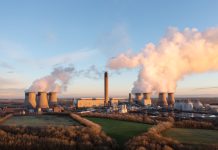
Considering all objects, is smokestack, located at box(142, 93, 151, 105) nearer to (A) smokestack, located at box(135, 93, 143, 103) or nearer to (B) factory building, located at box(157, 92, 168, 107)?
(A) smokestack, located at box(135, 93, 143, 103)

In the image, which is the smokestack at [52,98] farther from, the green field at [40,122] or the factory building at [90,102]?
the green field at [40,122]

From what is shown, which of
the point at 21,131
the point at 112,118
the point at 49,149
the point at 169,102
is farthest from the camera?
the point at 169,102

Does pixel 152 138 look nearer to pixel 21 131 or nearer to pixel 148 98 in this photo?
pixel 21 131

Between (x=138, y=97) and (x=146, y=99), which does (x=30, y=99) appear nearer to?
(x=146, y=99)

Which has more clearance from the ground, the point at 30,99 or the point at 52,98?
the point at 52,98

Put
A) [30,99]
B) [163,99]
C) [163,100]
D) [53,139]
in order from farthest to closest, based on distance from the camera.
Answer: [163,100]
[163,99]
[30,99]
[53,139]

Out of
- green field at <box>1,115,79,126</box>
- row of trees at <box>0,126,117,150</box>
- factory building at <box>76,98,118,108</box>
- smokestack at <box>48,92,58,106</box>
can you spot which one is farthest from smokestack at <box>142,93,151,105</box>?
row of trees at <box>0,126,117,150</box>

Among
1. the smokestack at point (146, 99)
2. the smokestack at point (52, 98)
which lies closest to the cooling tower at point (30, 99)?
the smokestack at point (52, 98)

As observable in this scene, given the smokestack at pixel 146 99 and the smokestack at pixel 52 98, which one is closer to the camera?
the smokestack at pixel 52 98

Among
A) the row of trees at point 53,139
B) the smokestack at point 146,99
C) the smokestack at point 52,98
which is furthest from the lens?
the smokestack at point 146,99

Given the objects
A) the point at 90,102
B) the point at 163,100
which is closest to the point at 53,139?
the point at 163,100

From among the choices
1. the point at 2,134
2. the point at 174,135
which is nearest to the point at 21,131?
the point at 2,134
